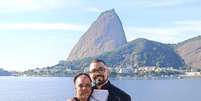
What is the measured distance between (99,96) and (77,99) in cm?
36

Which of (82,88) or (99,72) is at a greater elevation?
(99,72)

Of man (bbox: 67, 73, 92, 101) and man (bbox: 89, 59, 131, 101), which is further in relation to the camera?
man (bbox: 89, 59, 131, 101)

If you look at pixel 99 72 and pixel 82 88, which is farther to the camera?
pixel 99 72

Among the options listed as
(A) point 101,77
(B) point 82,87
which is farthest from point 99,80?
(B) point 82,87

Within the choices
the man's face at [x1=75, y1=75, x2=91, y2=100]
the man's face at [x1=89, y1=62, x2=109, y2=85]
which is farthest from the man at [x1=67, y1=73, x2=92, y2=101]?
the man's face at [x1=89, y1=62, x2=109, y2=85]

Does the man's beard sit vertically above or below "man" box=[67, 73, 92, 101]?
above

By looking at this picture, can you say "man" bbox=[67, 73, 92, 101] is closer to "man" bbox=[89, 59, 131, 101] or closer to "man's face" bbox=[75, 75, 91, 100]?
"man's face" bbox=[75, 75, 91, 100]

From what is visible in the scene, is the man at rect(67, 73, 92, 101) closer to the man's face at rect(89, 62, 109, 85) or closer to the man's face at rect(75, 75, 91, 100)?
the man's face at rect(75, 75, 91, 100)

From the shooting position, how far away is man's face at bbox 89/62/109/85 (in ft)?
19.9

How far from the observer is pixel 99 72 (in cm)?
605


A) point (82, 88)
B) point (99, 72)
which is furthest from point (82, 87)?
point (99, 72)

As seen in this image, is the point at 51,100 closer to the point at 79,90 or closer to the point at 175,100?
the point at 175,100

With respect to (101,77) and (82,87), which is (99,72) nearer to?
(101,77)

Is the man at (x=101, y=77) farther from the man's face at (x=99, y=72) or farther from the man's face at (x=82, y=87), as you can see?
the man's face at (x=82, y=87)
